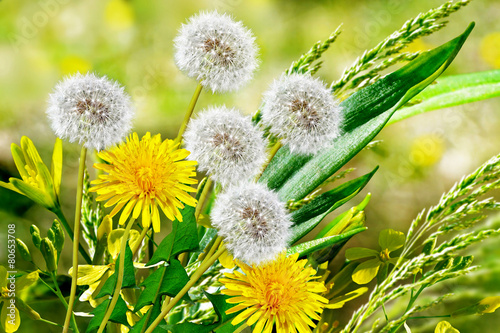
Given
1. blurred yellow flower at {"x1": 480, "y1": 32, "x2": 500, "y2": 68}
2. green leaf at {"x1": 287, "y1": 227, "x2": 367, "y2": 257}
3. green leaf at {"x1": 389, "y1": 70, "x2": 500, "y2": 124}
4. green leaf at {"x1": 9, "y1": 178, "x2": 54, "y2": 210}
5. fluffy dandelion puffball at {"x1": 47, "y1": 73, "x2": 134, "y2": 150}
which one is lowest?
green leaf at {"x1": 287, "y1": 227, "x2": 367, "y2": 257}

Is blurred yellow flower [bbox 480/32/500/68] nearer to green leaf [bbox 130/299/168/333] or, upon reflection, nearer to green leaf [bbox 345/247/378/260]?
green leaf [bbox 345/247/378/260]

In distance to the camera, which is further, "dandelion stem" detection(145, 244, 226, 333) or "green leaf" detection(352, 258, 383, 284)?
"green leaf" detection(352, 258, 383, 284)

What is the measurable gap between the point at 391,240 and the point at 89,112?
0.28 metres

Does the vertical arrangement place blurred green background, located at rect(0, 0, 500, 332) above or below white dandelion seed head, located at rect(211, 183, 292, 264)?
above

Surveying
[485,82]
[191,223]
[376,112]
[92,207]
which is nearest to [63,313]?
[92,207]

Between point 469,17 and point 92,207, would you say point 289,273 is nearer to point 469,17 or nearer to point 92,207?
point 92,207

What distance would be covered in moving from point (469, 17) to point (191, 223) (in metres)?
0.41

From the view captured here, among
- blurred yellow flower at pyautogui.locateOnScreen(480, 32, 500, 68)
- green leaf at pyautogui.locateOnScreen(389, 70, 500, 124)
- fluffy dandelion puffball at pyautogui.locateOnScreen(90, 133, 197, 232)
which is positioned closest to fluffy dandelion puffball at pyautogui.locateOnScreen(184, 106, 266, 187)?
fluffy dandelion puffball at pyautogui.locateOnScreen(90, 133, 197, 232)

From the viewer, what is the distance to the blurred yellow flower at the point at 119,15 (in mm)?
490

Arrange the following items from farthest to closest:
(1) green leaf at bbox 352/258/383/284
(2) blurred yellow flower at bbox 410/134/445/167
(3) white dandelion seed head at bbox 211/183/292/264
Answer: (2) blurred yellow flower at bbox 410/134/445/167 → (1) green leaf at bbox 352/258/383/284 → (3) white dandelion seed head at bbox 211/183/292/264

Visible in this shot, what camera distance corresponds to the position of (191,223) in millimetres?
309

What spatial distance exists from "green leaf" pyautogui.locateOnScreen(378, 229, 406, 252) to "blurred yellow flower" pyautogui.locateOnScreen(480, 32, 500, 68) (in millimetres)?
251

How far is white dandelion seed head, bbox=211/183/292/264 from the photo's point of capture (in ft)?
0.87

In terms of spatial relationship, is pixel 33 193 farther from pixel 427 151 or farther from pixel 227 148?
pixel 427 151
